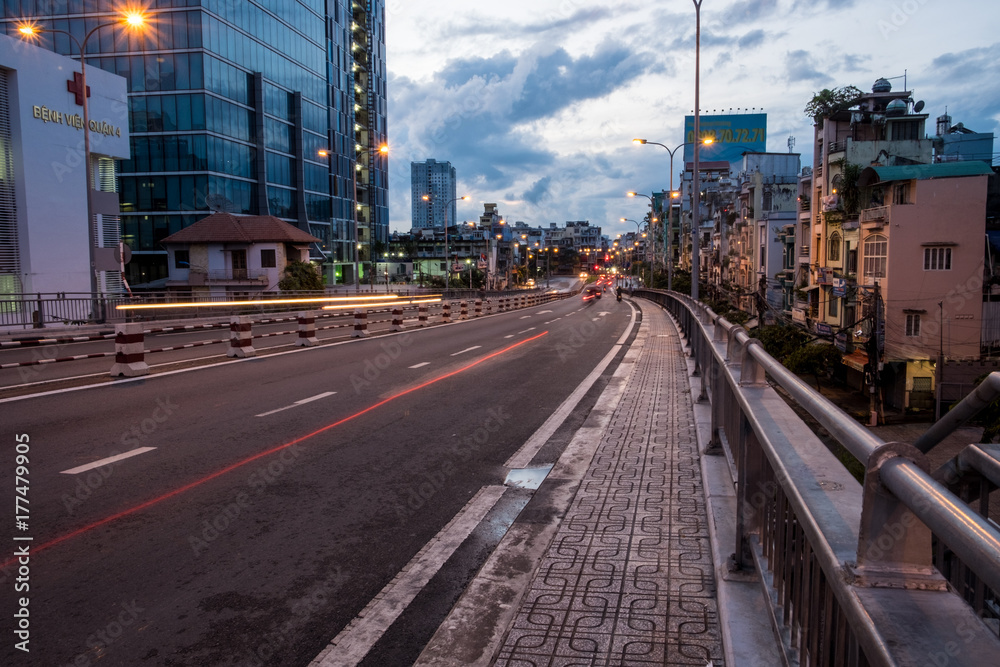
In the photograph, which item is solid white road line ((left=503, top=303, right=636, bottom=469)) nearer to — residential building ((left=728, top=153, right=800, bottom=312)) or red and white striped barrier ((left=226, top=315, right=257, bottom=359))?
red and white striped barrier ((left=226, top=315, right=257, bottom=359))

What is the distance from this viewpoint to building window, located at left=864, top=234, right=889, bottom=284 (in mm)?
36156

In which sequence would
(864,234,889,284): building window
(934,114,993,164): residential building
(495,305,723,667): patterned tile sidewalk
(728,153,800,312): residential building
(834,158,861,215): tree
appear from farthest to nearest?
(728,153,800,312): residential building
(934,114,993,164): residential building
(834,158,861,215): tree
(864,234,889,284): building window
(495,305,723,667): patterned tile sidewalk

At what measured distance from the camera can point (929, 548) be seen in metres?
1.72

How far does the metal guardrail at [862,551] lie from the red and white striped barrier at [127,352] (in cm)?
1361

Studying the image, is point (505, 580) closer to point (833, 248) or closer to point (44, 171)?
point (44, 171)

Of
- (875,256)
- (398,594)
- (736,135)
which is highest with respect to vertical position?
(736,135)

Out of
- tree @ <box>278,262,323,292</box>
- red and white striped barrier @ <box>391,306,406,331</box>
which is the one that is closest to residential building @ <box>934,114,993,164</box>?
red and white striped barrier @ <box>391,306,406,331</box>

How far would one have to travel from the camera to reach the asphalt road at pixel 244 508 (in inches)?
163

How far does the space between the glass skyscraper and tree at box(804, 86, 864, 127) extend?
30328 mm

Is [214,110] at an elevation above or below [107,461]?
above

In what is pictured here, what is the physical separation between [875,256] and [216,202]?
49.1m

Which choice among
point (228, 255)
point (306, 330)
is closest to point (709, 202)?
point (228, 255)

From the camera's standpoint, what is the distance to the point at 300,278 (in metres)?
52.8

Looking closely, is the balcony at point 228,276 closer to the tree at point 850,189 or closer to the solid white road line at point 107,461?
the tree at point 850,189
